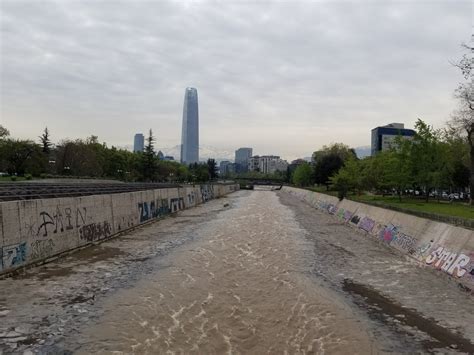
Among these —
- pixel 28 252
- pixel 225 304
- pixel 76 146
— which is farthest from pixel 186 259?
pixel 76 146

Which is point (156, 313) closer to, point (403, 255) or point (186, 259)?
point (186, 259)

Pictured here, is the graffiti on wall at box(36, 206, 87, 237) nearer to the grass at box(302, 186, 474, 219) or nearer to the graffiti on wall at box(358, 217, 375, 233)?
the grass at box(302, 186, 474, 219)

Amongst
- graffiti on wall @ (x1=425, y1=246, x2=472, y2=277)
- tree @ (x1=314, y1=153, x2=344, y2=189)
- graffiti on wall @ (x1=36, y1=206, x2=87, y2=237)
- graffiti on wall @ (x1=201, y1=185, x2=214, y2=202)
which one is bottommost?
graffiti on wall @ (x1=201, y1=185, x2=214, y2=202)

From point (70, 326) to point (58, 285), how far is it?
530cm

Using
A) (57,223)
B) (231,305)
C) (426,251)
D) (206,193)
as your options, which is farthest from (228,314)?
(206,193)

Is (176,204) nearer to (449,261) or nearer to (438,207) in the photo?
(438,207)

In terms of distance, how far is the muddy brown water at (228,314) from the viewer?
11.8 metres

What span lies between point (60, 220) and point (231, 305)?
1301cm

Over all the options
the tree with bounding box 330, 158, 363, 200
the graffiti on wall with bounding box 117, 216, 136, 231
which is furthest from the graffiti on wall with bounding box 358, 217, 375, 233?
the tree with bounding box 330, 158, 363, 200

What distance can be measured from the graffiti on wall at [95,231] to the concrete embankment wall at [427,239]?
63.7 ft

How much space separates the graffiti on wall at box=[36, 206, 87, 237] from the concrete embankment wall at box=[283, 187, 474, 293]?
1923 centimetres

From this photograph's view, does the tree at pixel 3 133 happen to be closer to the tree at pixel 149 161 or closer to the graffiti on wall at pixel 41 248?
the tree at pixel 149 161

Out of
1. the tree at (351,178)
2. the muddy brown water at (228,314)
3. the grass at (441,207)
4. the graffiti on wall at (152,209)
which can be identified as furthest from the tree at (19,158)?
the muddy brown water at (228,314)

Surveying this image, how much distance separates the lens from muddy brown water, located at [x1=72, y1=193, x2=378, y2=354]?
38.7 ft
